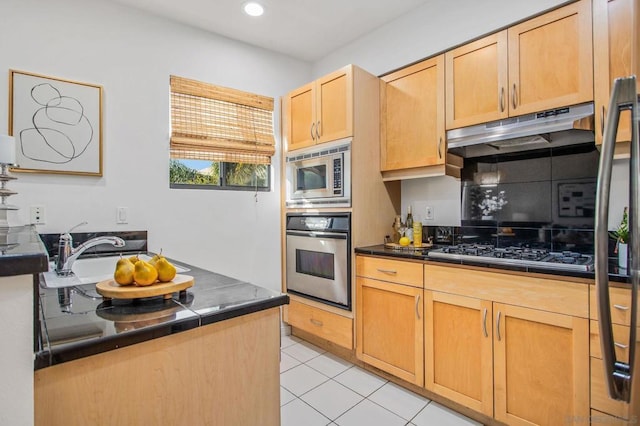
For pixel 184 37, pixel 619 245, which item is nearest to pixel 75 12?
pixel 184 37

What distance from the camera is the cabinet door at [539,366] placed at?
56.8 inches

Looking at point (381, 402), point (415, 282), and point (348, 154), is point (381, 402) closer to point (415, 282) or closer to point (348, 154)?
point (415, 282)

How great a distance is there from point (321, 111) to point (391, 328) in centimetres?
173

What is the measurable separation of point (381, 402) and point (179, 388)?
59.8 inches

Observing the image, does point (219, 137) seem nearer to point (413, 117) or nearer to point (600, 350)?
point (413, 117)

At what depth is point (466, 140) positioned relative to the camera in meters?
2.11

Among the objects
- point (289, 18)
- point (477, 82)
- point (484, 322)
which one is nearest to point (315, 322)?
point (484, 322)

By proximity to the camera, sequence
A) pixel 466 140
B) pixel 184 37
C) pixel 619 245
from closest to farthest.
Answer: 1. pixel 619 245
2. pixel 466 140
3. pixel 184 37

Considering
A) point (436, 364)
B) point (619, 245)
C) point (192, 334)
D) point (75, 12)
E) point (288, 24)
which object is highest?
point (288, 24)

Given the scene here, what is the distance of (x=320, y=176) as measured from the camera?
269 centimetres

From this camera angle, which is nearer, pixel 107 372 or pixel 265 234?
pixel 107 372

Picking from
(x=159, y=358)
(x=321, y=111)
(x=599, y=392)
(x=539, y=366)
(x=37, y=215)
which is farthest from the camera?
(x=321, y=111)

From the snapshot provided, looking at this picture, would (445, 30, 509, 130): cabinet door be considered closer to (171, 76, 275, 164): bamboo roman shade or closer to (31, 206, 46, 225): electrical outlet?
(171, 76, 275, 164): bamboo roman shade

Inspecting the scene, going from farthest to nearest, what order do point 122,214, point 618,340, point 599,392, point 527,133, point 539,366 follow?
1. point 122,214
2. point 527,133
3. point 539,366
4. point 599,392
5. point 618,340
